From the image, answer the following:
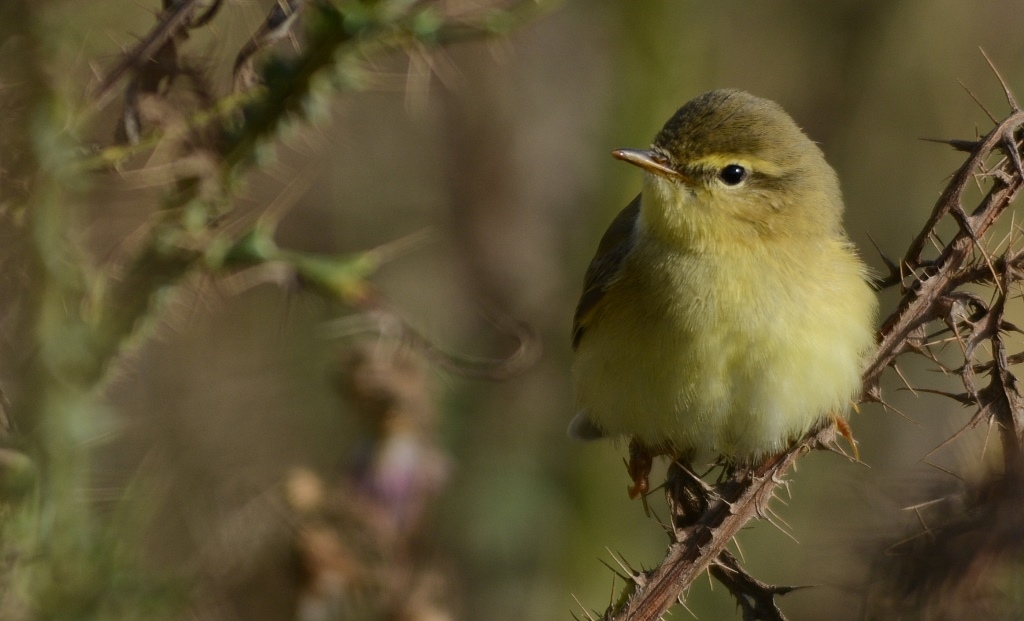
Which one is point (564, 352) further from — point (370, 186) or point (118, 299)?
point (118, 299)

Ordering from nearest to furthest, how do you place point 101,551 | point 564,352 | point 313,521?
point 101,551
point 313,521
point 564,352

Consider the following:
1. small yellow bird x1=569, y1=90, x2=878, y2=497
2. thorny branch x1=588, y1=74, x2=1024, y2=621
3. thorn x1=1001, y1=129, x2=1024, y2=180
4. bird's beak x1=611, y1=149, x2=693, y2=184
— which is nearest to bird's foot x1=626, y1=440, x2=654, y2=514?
small yellow bird x1=569, y1=90, x2=878, y2=497

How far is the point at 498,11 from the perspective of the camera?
10.3ft

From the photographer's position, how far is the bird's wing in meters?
4.31

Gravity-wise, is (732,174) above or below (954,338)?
below

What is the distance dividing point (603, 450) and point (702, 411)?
4.02 m

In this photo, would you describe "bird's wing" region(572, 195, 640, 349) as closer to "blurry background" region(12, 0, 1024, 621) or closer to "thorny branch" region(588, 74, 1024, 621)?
"thorny branch" region(588, 74, 1024, 621)

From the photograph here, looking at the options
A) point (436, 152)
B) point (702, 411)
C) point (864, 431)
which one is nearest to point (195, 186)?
point (702, 411)

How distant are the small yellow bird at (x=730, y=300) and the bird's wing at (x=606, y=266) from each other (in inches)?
2.2

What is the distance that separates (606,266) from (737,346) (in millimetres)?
803

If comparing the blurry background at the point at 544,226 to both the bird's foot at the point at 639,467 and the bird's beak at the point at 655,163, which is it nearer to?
the bird's foot at the point at 639,467

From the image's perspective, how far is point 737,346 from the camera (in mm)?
3762

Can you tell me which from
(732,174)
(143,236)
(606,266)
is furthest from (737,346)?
(143,236)

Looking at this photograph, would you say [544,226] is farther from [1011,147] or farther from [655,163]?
[1011,147]
